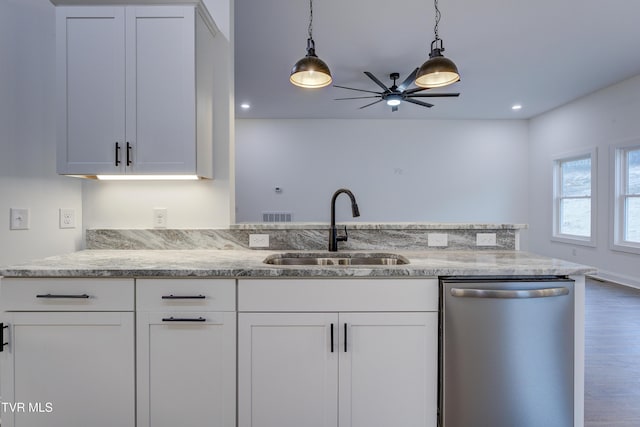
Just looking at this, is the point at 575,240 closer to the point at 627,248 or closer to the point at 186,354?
the point at 627,248

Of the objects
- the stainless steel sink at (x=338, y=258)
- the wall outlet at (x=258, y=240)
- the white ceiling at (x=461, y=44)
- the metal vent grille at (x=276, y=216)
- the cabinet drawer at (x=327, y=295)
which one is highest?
the white ceiling at (x=461, y=44)

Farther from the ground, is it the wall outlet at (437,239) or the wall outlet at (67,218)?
the wall outlet at (67,218)

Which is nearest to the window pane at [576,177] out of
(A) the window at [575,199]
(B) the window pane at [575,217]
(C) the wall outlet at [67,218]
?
(A) the window at [575,199]

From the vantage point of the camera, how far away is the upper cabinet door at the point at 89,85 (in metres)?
1.62

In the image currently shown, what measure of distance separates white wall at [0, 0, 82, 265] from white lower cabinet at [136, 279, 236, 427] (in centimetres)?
92

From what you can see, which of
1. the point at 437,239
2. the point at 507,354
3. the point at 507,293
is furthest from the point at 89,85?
the point at 507,354

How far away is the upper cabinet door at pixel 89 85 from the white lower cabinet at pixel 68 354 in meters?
0.69

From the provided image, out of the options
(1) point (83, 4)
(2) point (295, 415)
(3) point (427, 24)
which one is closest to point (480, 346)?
(2) point (295, 415)

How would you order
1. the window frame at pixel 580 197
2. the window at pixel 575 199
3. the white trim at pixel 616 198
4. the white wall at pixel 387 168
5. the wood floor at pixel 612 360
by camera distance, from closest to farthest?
the wood floor at pixel 612 360
the white trim at pixel 616 198
the window frame at pixel 580 197
the window at pixel 575 199
the white wall at pixel 387 168

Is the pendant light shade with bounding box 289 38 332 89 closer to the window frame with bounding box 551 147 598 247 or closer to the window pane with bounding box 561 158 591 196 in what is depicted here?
the window frame with bounding box 551 147 598 247

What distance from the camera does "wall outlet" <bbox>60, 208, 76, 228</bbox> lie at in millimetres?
1859

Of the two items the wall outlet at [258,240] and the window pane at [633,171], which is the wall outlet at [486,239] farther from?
the window pane at [633,171]

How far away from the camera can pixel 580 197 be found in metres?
5.28

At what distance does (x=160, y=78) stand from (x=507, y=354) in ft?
6.92
